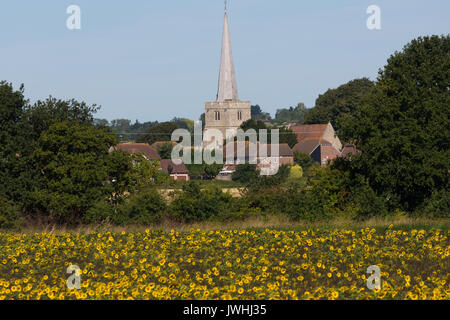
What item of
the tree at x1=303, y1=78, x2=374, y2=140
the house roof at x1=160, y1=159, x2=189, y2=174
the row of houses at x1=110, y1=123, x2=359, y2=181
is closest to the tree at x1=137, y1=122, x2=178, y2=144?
the row of houses at x1=110, y1=123, x2=359, y2=181

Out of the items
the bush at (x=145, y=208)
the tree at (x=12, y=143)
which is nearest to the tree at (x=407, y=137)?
the bush at (x=145, y=208)

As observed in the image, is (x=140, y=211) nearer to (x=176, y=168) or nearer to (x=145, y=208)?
(x=145, y=208)

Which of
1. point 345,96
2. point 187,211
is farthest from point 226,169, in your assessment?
point 187,211

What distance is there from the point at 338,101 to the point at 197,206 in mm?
116495

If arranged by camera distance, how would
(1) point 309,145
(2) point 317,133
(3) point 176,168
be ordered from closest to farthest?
(3) point 176,168 < (1) point 309,145 < (2) point 317,133

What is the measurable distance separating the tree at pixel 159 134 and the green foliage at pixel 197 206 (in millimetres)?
127038

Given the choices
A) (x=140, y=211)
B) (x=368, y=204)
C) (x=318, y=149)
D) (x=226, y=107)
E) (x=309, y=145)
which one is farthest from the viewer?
(x=226, y=107)

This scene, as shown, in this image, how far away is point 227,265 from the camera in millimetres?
15969

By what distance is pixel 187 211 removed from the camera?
3016 cm

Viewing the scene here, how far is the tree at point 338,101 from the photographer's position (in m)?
139

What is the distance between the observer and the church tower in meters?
174

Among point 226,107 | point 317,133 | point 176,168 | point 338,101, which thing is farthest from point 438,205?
point 226,107

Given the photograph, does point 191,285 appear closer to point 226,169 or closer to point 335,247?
point 335,247

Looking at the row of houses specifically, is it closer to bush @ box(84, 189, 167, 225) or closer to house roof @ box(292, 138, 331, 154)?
house roof @ box(292, 138, 331, 154)
